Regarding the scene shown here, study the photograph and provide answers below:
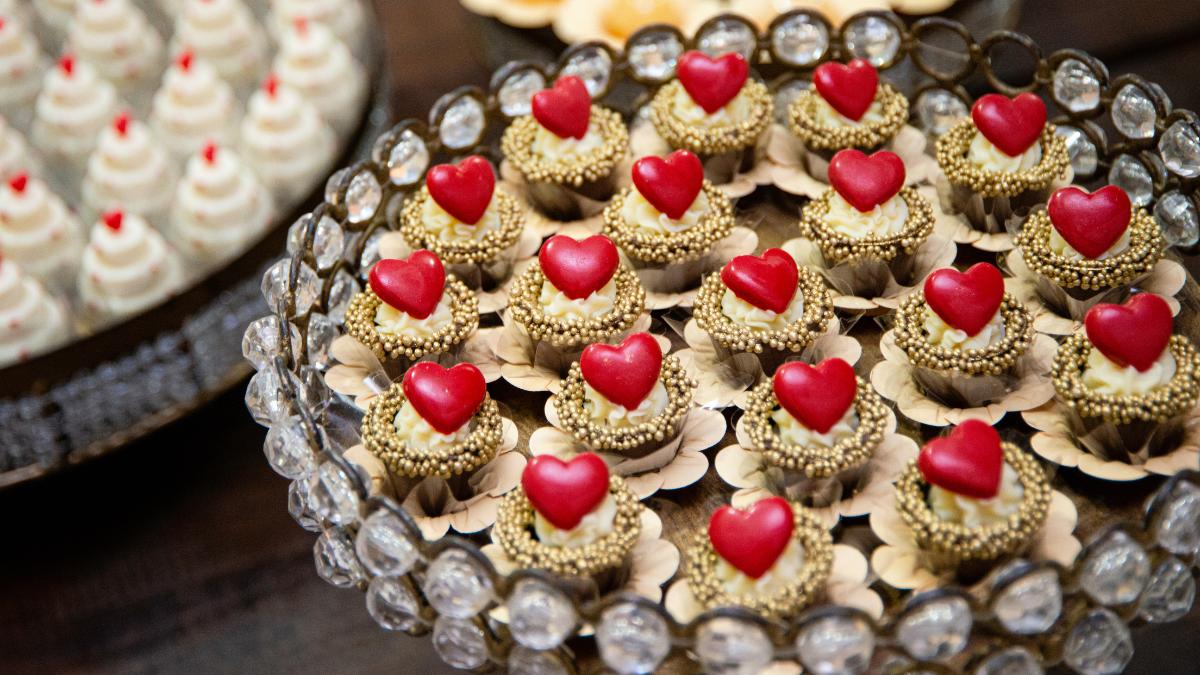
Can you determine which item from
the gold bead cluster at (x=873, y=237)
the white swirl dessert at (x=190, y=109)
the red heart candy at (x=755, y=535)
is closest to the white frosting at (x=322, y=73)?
the white swirl dessert at (x=190, y=109)

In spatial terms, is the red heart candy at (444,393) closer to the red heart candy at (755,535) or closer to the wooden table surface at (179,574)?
the red heart candy at (755,535)

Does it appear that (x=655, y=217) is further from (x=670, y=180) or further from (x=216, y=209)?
(x=216, y=209)

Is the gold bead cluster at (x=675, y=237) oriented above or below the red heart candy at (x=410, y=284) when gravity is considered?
above

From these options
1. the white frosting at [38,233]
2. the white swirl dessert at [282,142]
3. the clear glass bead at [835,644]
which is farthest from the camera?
the white swirl dessert at [282,142]

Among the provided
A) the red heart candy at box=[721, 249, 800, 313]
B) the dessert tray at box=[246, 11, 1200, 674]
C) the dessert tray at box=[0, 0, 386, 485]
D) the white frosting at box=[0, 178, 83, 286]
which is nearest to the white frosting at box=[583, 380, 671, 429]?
the dessert tray at box=[246, 11, 1200, 674]

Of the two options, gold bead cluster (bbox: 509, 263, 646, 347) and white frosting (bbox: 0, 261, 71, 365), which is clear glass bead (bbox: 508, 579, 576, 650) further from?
white frosting (bbox: 0, 261, 71, 365)

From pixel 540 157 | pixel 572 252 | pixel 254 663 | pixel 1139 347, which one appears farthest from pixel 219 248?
pixel 1139 347

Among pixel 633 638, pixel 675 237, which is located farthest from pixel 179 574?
pixel 633 638
